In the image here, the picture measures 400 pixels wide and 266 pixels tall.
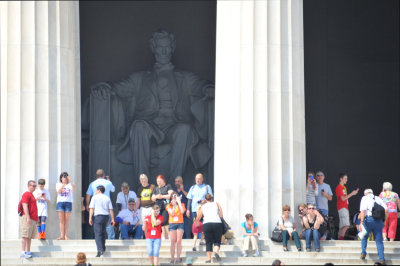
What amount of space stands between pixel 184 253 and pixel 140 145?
36.5 ft

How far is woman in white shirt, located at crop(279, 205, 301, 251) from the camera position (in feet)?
117

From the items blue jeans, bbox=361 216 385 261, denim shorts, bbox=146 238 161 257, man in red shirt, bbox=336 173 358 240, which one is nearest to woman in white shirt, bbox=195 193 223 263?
denim shorts, bbox=146 238 161 257

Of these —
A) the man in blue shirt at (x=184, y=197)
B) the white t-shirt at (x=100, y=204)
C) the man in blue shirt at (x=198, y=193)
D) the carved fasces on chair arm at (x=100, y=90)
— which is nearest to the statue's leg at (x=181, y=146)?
the carved fasces on chair arm at (x=100, y=90)

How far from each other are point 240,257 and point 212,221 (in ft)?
3.98

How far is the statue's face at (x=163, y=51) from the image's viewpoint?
45938mm

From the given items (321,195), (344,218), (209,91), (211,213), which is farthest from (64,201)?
(209,91)

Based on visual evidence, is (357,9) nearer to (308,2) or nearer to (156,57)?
(308,2)

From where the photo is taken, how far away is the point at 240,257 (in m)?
34.1

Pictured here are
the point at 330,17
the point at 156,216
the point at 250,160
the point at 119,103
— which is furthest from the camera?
the point at 330,17

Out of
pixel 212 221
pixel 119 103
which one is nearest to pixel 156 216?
pixel 212 221

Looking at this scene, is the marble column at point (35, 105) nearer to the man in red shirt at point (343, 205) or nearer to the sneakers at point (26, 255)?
the sneakers at point (26, 255)

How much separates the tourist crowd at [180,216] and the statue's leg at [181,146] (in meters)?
5.33

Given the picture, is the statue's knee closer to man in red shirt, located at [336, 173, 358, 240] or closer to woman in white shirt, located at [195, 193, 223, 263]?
man in red shirt, located at [336, 173, 358, 240]

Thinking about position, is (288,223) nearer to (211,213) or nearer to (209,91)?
(211,213)
